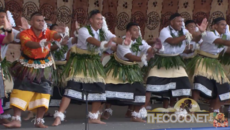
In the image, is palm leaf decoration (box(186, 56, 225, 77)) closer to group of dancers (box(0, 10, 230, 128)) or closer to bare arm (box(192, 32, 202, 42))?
group of dancers (box(0, 10, 230, 128))

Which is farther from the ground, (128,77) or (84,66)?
(84,66)

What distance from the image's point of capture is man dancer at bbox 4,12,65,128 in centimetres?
501

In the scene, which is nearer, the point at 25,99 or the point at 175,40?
the point at 25,99

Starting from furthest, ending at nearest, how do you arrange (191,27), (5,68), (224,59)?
(191,27) < (224,59) < (5,68)

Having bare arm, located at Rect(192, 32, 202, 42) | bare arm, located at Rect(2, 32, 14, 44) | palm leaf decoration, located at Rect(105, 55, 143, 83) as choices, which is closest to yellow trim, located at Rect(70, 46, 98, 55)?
palm leaf decoration, located at Rect(105, 55, 143, 83)

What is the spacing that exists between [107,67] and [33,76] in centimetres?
120

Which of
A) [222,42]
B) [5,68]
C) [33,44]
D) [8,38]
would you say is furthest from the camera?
[222,42]

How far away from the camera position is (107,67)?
19.1ft

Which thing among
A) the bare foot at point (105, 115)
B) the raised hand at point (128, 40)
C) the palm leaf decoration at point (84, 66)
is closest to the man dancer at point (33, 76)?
the palm leaf decoration at point (84, 66)

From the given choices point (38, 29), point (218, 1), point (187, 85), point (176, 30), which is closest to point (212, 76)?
point (187, 85)

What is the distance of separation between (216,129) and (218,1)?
3475 mm

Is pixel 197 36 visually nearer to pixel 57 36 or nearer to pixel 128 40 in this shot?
pixel 128 40

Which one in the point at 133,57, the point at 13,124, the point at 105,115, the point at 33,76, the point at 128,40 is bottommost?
→ the point at 13,124

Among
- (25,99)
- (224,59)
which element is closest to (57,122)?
(25,99)
